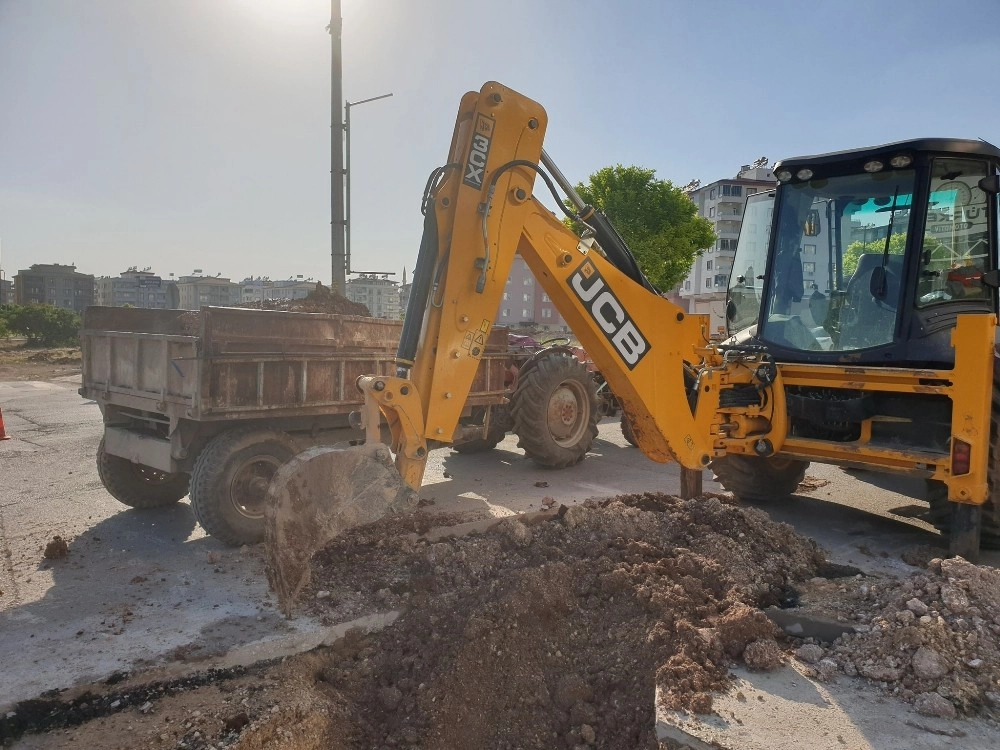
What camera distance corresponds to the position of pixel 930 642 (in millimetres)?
3264

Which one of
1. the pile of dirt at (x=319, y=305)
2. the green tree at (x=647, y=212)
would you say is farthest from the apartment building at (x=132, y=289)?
the pile of dirt at (x=319, y=305)

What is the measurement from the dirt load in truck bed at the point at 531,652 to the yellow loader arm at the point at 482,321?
20.0 inches

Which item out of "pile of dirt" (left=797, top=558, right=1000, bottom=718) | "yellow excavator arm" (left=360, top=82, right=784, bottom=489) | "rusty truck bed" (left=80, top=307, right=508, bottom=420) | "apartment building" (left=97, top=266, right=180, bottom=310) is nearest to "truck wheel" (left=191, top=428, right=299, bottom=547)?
"rusty truck bed" (left=80, top=307, right=508, bottom=420)

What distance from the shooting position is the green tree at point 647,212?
27.3 metres

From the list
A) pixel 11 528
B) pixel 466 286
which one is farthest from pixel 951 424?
pixel 11 528

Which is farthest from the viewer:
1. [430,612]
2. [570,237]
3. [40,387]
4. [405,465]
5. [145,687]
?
[40,387]

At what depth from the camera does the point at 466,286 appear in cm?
433

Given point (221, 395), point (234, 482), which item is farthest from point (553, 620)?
point (221, 395)

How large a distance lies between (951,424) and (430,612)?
3857mm

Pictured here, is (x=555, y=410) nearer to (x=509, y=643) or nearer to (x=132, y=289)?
(x=509, y=643)

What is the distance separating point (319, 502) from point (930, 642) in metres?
3.09

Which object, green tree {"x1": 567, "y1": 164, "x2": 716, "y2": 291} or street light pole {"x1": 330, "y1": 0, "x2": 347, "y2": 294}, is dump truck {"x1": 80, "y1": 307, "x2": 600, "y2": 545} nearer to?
street light pole {"x1": 330, "y1": 0, "x2": 347, "y2": 294}

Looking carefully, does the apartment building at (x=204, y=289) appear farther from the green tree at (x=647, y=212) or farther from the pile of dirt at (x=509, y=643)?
the pile of dirt at (x=509, y=643)

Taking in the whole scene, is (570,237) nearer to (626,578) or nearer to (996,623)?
(626,578)
